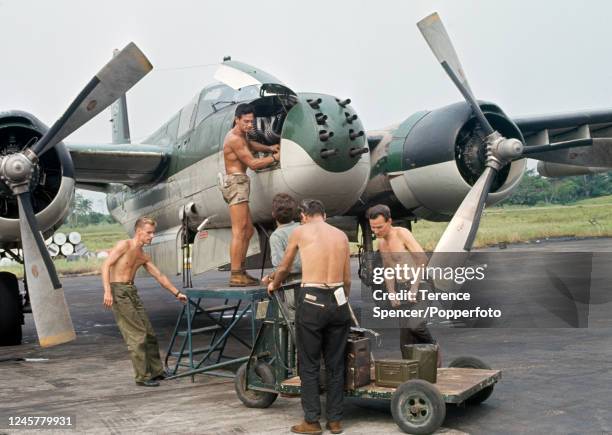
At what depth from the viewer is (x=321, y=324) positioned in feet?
18.7

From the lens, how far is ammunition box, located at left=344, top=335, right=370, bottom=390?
5824 millimetres

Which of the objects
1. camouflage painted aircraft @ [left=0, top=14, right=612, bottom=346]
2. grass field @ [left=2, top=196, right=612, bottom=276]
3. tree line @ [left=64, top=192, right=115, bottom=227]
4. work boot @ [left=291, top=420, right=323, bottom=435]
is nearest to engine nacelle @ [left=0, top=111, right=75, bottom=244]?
camouflage painted aircraft @ [left=0, top=14, right=612, bottom=346]

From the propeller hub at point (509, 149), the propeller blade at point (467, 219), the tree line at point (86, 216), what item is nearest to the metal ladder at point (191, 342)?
the propeller blade at point (467, 219)

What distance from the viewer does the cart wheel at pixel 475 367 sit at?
247 inches

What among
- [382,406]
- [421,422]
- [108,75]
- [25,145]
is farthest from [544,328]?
[25,145]

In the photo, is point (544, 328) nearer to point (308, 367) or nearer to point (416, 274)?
point (416, 274)

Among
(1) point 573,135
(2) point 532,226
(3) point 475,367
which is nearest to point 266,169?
(3) point 475,367

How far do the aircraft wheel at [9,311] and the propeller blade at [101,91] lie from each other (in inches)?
108

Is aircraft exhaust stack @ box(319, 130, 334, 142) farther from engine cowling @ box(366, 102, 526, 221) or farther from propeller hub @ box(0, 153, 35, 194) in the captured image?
propeller hub @ box(0, 153, 35, 194)

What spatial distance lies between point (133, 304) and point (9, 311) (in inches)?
174

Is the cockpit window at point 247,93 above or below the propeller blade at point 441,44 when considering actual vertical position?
below

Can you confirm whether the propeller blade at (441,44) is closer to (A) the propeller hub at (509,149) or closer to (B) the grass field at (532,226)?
(A) the propeller hub at (509,149)

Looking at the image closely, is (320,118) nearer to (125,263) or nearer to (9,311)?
(125,263)

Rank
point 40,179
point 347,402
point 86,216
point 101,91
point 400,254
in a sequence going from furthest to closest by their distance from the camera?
1. point 86,216
2. point 40,179
3. point 101,91
4. point 400,254
5. point 347,402
